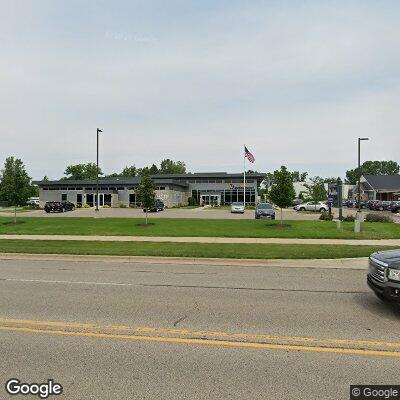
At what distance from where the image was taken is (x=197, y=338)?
5383mm

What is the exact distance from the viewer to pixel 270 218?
31.5 m

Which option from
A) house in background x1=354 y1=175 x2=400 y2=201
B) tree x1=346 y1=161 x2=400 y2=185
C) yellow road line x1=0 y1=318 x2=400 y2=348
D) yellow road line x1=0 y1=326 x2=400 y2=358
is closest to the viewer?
yellow road line x1=0 y1=326 x2=400 y2=358

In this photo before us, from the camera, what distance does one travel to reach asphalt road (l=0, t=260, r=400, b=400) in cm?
407

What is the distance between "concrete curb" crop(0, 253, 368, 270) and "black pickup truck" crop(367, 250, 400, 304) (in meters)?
5.55

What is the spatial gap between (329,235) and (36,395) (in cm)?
1795

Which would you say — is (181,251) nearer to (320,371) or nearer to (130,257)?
(130,257)

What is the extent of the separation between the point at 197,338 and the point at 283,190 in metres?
20.2

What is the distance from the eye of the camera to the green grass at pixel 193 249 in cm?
1402

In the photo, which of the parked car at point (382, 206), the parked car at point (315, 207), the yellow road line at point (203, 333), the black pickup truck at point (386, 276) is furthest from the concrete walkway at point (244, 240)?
the parked car at point (382, 206)

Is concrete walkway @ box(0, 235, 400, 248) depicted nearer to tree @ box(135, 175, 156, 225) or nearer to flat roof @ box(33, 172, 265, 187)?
tree @ box(135, 175, 156, 225)

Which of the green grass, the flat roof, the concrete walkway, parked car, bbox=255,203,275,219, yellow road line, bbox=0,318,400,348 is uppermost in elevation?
the flat roof

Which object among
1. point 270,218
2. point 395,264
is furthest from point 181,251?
point 270,218

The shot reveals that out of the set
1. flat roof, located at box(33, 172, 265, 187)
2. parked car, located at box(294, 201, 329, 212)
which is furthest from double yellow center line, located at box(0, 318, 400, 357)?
flat roof, located at box(33, 172, 265, 187)

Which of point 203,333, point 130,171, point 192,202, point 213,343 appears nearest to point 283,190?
point 203,333
